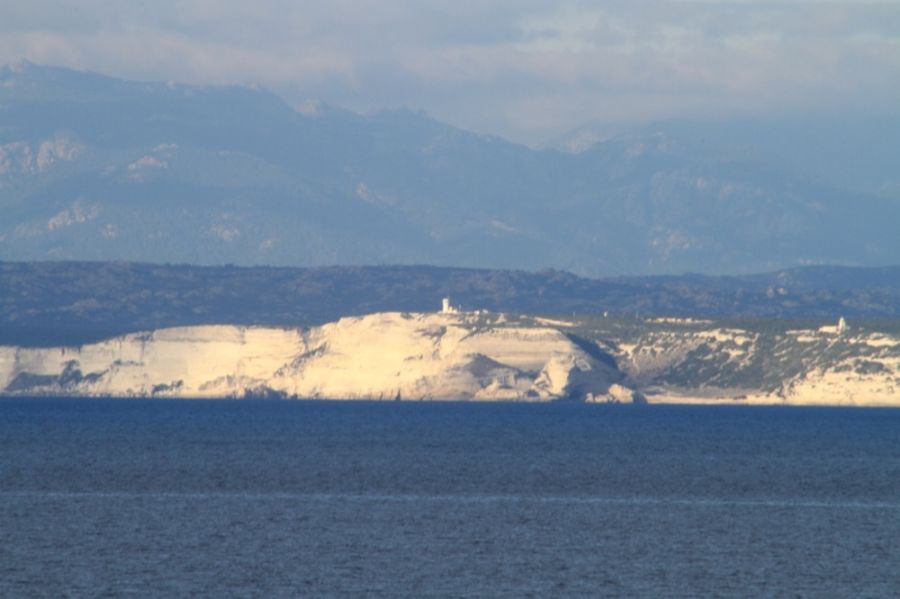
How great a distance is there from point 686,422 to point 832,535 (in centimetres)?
10065

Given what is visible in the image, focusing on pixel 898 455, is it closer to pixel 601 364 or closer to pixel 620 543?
pixel 620 543

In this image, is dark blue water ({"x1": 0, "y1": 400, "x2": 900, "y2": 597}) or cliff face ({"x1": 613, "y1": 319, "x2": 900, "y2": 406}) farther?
cliff face ({"x1": 613, "y1": 319, "x2": 900, "y2": 406})

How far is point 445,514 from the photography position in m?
72.3

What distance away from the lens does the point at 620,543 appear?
63312 millimetres

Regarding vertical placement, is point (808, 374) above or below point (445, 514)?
above

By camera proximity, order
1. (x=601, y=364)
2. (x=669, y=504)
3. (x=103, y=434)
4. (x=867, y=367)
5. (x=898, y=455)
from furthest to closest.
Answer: (x=601, y=364) < (x=867, y=367) < (x=103, y=434) < (x=898, y=455) < (x=669, y=504)

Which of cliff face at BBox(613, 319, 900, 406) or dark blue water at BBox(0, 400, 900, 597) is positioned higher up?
cliff face at BBox(613, 319, 900, 406)

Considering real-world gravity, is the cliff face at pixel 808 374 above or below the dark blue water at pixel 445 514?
above

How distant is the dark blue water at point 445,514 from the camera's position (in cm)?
5447

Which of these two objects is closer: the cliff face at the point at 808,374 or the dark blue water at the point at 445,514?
the dark blue water at the point at 445,514

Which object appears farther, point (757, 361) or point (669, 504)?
point (757, 361)

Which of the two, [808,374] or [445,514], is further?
[808,374]

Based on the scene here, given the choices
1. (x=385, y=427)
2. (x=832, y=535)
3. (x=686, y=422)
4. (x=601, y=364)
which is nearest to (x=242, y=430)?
(x=385, y=427)

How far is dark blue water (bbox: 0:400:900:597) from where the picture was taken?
54469 millimetres
